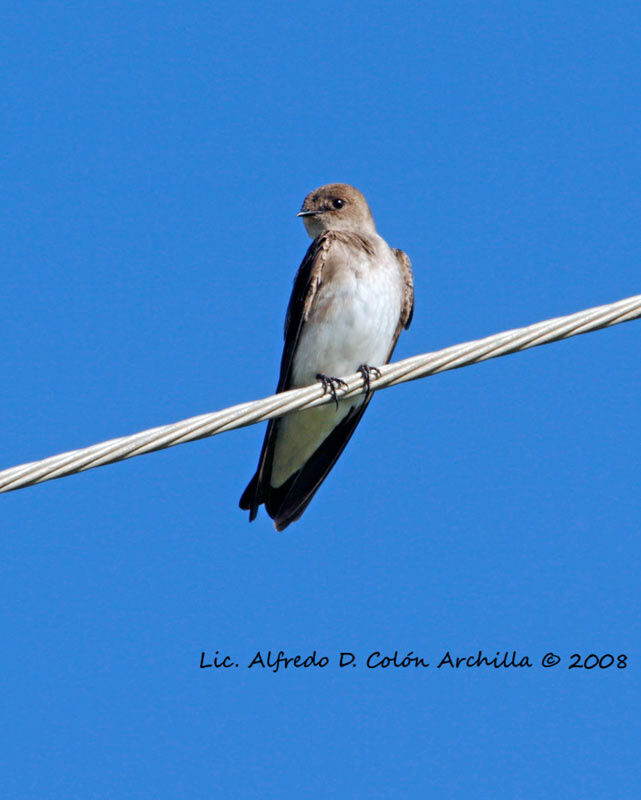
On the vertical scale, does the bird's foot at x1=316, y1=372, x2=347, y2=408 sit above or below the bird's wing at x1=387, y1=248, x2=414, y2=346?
below

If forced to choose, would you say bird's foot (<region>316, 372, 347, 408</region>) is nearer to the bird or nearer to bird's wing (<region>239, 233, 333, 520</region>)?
the bird

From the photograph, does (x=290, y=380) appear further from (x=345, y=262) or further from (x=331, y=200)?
(x=331, y=200)

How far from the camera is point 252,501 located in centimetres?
765

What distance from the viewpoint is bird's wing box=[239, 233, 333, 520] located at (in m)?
7.52

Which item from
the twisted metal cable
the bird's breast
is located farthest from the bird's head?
the twisted metal cable

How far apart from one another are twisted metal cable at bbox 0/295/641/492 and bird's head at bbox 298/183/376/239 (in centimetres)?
292

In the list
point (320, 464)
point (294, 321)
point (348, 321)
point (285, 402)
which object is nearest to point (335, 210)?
point (294, 321)

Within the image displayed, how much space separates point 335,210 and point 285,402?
342 cm

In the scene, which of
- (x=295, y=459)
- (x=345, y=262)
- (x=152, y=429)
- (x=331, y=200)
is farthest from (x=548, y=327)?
(x=331, y=200)

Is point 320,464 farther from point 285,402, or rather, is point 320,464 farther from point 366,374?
point 285,402

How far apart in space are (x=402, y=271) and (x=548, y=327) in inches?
118

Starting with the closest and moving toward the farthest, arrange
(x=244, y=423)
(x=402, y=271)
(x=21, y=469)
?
(x=21, y=469) < (x=244, y=423) < (x=402, y=271)

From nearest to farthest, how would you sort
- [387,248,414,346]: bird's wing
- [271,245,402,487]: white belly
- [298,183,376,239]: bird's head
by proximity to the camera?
1. [271,245,402,487]: white belly
2. [387,248,414,346]: bird's wing
3. [298,183,376,239]: bird's head

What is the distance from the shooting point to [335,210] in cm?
848
